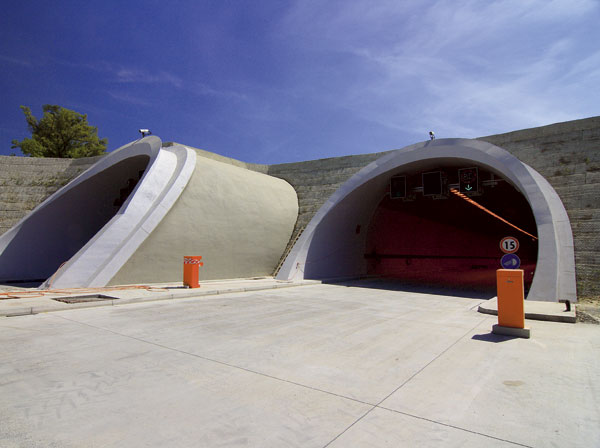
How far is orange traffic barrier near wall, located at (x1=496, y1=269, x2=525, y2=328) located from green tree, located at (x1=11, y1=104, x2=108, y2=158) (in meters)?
37.7

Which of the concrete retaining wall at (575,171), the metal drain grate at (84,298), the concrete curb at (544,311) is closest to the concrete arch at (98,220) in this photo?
the metal drain grate at (84,298)

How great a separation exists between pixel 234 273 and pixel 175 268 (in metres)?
3.00

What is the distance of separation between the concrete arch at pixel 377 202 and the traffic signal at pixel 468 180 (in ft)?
5.81

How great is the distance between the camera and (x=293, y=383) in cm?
389

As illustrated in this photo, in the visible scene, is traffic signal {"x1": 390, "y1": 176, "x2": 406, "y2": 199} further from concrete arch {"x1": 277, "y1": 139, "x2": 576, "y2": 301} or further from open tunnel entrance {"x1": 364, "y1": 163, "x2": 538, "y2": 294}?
concrete arch {"x1": 277, "y1": 139, "x2": 576, "y2": 301}

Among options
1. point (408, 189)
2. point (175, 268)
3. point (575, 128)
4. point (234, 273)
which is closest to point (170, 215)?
point (175, 268)

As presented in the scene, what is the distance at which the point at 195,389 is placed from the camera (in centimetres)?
369

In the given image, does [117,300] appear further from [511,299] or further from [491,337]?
[511,299]

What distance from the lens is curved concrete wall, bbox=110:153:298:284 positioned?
44.9 ft

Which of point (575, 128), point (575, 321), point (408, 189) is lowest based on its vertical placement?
point (575, 321)

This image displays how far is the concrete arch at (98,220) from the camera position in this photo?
12344 millimetres

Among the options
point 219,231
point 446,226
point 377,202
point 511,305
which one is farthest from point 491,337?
point 446,226

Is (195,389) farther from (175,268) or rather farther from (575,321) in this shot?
(175,268)

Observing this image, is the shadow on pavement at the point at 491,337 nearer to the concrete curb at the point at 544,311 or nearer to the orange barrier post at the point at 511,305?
the orange barrier post at the point at 511,305
